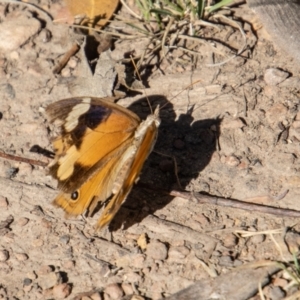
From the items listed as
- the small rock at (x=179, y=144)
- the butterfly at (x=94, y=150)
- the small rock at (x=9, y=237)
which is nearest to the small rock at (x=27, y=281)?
the small rock at (x=9, y=237)

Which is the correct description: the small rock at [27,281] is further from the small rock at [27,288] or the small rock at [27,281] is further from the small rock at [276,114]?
the small rock at [276,114]

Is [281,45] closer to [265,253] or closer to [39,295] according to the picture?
[265,253]

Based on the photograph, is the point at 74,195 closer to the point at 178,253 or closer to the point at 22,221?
the point at 22,221

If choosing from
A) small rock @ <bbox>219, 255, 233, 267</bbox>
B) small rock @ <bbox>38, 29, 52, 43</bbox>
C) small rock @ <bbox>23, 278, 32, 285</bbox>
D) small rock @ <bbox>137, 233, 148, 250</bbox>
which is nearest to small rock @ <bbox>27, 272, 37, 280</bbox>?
small rock @ <bbox>23, 278, 32, 285</bbox>

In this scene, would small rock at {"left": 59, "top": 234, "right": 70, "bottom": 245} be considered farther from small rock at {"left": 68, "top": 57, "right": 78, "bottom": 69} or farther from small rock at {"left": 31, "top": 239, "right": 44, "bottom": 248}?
small rock at {"left": 68, "top": 57, "right": 78, "bottom": 69}

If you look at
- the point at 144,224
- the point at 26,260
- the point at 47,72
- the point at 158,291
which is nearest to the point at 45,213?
the point at 26,260

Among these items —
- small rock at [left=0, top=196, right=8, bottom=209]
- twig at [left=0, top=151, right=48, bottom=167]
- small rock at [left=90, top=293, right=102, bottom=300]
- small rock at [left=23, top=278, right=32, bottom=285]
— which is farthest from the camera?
twig at [left=0, top=151, right=48, bottom=167]
